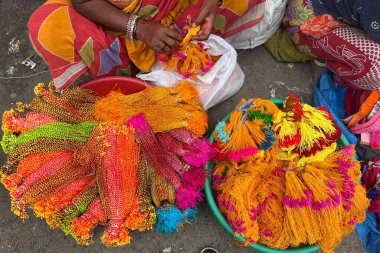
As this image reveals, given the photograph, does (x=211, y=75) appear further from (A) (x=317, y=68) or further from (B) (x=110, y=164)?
(A) (x=317, y=68)

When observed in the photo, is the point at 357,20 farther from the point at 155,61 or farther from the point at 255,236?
the point at 255,236

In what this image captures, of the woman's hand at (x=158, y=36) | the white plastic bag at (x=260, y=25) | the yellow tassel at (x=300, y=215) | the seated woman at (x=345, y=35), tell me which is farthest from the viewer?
the white plastic bag at (x=260, y=25)

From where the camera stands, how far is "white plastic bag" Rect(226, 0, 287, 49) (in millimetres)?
1938

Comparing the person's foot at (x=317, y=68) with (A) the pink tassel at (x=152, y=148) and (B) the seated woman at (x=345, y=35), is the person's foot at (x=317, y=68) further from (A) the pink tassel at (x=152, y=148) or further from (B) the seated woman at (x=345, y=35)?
(A) the pink tassel at (x=152, y=148)

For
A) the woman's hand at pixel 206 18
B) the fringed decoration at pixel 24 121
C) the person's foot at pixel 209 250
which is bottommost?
the person's foot at pixel 209 250

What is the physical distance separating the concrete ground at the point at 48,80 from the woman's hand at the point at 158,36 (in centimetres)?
61

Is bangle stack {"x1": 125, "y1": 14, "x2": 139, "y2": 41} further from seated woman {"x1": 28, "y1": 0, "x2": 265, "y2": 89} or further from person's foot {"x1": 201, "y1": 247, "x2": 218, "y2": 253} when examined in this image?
person's foot {"x1": 201, "y1": 247, "x2": 218, "y2": 253}

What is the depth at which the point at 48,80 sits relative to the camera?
216 cm

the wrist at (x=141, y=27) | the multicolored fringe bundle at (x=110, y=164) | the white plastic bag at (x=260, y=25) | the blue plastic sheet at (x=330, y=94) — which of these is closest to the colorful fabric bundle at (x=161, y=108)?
the multicolored fringe bundle at (x=110, y=164)

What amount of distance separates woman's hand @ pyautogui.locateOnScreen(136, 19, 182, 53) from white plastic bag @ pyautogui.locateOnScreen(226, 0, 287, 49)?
0.57 metres

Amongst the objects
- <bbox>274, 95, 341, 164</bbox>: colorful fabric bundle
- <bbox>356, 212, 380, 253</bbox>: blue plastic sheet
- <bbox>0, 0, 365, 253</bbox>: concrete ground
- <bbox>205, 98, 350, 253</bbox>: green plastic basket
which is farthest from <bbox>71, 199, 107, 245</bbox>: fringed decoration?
<bbox>356, 212, 380, 253</bbox>: blue plastic sheet

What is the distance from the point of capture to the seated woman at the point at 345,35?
1.66 meters

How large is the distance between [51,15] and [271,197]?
121 centimetres

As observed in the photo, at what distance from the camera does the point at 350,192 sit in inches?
58.1
